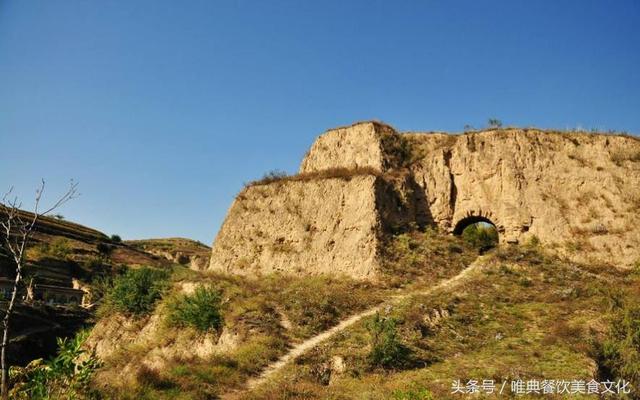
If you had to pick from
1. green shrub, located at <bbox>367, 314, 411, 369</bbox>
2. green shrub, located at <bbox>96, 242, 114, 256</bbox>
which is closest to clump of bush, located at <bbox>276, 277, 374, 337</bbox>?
green shrub, located at <bbox>367, 314, 411, 369</bbox>

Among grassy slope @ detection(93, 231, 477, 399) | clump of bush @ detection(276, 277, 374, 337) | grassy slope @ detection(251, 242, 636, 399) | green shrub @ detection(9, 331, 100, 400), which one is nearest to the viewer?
green shrub @ detection(9, 331, 100, 400)

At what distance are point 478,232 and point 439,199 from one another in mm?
14624

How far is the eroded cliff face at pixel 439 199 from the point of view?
24.2 meters

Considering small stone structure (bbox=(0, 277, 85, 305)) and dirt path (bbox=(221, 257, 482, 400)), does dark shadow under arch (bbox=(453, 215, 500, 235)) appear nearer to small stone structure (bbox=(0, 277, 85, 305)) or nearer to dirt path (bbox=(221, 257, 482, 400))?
dirt path (bbox=(221, 257, 482, 400))

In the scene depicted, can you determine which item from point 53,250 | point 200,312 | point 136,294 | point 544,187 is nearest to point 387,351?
point 200,312

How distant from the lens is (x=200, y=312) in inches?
749

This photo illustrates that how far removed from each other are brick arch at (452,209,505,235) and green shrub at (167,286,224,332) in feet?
47.1

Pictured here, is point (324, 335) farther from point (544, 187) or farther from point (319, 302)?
point (544, 187)

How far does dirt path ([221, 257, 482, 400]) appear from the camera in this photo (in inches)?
549

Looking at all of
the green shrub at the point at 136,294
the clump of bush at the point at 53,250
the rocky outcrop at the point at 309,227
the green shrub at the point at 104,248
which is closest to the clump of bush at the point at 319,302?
the rocky outcrop at the point at 309,227

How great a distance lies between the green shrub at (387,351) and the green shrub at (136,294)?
43.5 ft

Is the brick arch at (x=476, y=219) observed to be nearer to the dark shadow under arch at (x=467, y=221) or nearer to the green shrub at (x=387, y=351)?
the dark shadow under arch at (x=467, y=221)

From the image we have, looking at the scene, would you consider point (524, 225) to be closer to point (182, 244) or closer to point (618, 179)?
point (618, 179)

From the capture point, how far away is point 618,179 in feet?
82.8
